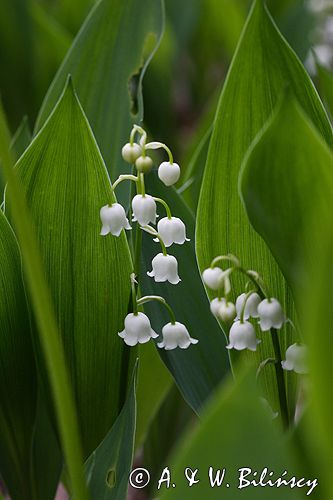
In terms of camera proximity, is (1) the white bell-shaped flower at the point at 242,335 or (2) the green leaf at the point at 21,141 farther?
(2) the green leaf at the point at 21,141

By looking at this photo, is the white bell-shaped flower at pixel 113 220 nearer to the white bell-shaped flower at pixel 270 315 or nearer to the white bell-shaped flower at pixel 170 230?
the white bell-shaped flower at pixel 170 230

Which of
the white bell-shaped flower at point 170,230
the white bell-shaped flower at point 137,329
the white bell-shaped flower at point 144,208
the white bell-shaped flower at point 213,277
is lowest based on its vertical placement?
the white bell-shaped flower at point 137,329

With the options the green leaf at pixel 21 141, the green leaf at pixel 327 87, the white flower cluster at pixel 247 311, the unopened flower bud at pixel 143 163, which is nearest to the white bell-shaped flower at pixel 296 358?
the white flower cluster at pixel 247 311

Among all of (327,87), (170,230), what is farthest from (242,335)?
(327,87)

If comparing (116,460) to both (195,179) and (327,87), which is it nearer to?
(195,179)

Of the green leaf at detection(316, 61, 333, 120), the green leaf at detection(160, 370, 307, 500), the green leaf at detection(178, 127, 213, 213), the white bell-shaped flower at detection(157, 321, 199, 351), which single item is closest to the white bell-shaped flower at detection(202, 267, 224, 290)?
the white bell-shaped flower at detection(157, 321, 199, 351)

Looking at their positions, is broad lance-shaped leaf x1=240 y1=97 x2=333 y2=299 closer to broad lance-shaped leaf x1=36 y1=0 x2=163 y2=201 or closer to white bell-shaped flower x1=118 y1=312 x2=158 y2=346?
white bell-shaped flower x1=118 y1=312 x2=158 y2=346
